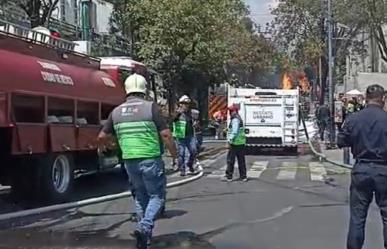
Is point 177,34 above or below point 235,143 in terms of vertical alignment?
above

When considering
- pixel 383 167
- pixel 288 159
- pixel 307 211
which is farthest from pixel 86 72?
pixel 288 159

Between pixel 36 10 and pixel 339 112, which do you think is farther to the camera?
pixel 339 112

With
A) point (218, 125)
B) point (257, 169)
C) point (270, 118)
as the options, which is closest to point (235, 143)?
point (257, 169)

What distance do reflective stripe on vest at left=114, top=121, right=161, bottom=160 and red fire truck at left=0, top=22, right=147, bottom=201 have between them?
11.4 ft

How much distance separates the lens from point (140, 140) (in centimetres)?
848

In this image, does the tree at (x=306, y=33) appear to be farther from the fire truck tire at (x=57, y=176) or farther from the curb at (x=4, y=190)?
the fire truck tire at (x=57, y=176)

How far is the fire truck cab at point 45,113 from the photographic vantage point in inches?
466

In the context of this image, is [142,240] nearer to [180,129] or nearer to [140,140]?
[140,140]

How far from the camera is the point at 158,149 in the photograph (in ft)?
28.1

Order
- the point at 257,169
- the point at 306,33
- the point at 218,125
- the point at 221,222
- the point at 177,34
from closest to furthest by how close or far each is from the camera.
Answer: the point at 221,222 < the point at 257,169 < the point at 177,34 < the point at 218,125 < the point at 306,33

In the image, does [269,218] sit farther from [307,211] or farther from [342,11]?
[342,11]

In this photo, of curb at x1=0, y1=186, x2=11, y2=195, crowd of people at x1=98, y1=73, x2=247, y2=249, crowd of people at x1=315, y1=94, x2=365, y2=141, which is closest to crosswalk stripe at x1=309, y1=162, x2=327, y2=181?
crowd of people at x1=315, y1=94, x2=365, y2=141

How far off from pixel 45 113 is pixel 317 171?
925 centimetres

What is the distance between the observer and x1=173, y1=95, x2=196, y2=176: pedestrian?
18.4m
